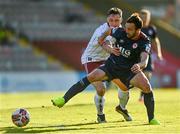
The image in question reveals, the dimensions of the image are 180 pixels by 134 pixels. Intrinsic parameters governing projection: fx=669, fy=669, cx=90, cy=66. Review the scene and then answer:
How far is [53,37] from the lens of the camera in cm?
3822

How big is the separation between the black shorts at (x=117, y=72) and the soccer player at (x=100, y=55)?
1.93 ft

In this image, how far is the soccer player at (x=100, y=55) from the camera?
12703mm

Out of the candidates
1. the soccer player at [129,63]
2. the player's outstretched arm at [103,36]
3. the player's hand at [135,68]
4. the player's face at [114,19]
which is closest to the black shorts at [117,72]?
the soccer player at [129,63]

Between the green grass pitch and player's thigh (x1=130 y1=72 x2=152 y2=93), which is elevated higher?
player's thigh (x1=130 y1=72 x2=152 y2=93)

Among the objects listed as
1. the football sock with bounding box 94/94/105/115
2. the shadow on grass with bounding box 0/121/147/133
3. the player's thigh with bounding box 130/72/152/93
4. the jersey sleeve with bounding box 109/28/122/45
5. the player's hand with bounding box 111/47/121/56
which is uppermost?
the jersey sleeve with bounding box 109/28/122/45

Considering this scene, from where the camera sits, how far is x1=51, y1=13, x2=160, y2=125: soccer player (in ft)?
38.9

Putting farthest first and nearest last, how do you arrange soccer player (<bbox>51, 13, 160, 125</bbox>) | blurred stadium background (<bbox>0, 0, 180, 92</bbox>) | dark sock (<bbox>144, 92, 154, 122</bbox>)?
blurred stadium background (<bbox>0, 0, 180, 92</bbox>), dark sock (<bbox>144, 92, 154, 122</bbox>), soccer player (<bbox>51, 13, 160, 125</bbox>)

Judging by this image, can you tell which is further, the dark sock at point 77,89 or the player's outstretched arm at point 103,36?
the player's outstretched arm at point 103,36

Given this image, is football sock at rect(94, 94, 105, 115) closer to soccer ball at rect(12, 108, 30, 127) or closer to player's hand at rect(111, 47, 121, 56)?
player's hand at rect(111, 47, 121, 56)

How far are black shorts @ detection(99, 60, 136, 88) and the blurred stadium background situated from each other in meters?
20.7

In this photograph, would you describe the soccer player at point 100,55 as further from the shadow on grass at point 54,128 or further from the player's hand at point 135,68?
the player's hand at point 135,68

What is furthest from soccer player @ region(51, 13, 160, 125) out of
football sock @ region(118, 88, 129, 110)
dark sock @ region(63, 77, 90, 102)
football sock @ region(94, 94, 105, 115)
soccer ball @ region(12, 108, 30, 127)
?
football sock @ region(118, 88, 129, 110)

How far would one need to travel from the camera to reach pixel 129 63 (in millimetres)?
12180

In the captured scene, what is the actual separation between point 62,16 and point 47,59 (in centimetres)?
451
